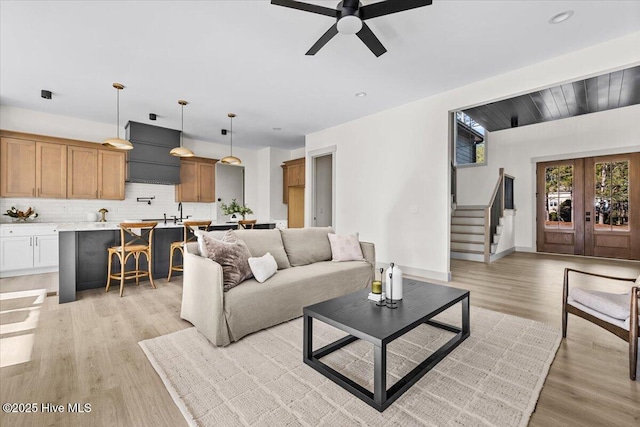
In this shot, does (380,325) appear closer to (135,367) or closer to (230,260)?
(230,260)

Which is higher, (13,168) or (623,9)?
(623,9)

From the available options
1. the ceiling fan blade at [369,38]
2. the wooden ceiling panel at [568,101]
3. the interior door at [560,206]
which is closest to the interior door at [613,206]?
the interior door at [560,206]

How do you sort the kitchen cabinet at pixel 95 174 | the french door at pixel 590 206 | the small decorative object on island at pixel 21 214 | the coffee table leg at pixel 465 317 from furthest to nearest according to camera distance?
the french door at pixel 590 206
the kitchen cabinet at pixel 95 174
the small decorative object on island at pixel 21 214
the coffee table leg at pixel 465 317

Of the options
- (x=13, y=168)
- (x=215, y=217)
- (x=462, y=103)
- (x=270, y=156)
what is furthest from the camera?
(x=270, y=156)

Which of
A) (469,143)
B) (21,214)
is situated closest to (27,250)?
(21,214)

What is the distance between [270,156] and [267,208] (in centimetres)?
145

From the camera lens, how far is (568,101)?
560 cm

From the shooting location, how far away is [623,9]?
99.3 inches

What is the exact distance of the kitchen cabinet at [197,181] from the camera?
668 cm

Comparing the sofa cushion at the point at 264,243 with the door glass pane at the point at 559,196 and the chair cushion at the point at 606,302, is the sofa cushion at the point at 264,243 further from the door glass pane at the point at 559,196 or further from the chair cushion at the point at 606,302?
the door glass pane at the point at 559,196

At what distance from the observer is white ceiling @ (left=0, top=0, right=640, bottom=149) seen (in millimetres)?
2580

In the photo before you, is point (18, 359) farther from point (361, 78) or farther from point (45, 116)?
point (45, 116)

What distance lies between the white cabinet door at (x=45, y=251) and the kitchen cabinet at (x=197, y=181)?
2.34 metres

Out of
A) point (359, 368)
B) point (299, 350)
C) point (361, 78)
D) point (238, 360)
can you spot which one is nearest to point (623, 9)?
point (361, 78)
